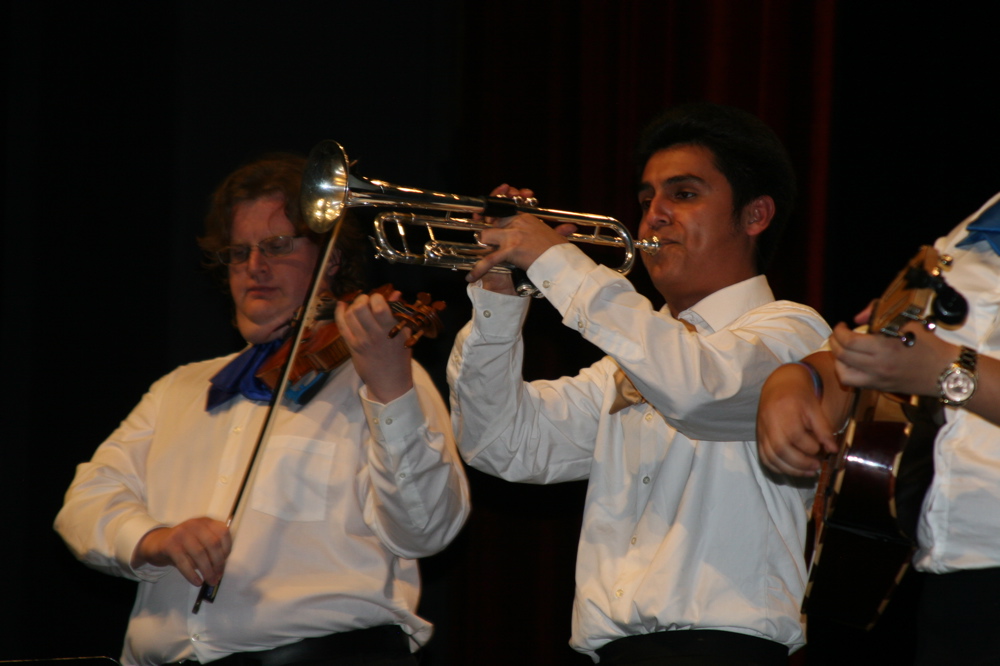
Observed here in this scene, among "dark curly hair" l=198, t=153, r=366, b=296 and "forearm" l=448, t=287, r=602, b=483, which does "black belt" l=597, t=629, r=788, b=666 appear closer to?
"forearm" l=448, t=287, r=602, b=483

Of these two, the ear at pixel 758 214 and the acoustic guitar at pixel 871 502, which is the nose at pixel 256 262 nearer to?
the ear at pixel 758 214

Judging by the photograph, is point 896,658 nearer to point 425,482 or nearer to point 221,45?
point 425,482

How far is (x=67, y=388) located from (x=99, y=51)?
4.16 ft

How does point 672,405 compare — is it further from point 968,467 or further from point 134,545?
point 134,545

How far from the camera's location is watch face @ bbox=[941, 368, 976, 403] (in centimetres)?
144

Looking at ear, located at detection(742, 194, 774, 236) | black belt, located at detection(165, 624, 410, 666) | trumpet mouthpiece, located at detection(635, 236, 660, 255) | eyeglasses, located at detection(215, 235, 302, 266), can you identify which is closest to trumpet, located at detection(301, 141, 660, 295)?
trumpet mouthpiece, located at detection(635, 236, 660, 255)

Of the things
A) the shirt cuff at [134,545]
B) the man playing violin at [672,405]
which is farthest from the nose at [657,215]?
the shirt cuff at [134,545]

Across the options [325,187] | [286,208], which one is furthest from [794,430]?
[286,208]

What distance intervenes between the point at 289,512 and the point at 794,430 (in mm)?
1262

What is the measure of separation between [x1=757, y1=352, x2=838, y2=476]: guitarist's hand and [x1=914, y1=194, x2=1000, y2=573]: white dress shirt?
0.17 m

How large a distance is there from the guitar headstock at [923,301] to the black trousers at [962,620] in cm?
36

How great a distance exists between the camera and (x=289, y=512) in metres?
2.41

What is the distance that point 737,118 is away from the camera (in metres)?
2.52

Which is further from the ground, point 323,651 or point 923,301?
point 923,301
